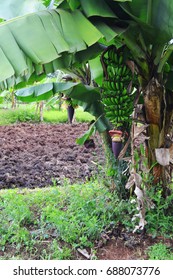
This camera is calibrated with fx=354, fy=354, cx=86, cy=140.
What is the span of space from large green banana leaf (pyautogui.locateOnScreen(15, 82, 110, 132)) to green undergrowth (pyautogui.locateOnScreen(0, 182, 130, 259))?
22.2 inches

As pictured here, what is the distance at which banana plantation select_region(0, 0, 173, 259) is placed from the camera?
5.37ft

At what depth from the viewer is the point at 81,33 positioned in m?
1.64

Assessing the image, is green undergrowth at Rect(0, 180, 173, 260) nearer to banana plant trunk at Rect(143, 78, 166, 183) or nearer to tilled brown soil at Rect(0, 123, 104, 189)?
banana plant trunk at Rect(143, 78, 166, 183)

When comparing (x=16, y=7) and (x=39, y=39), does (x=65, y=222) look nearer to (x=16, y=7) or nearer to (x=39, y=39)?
(x=39, y=39)

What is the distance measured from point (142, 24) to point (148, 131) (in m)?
0.75

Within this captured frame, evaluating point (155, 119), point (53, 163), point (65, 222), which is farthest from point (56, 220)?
point (53, 163)

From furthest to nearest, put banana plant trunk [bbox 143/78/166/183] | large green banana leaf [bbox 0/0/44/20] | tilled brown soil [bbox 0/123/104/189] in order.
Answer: tilled brown soil [bbox 0/123/104/189] → banana plant trunk [bbox 143/78/166/183] → large green banana leaf [bbox 0/0/44/20]

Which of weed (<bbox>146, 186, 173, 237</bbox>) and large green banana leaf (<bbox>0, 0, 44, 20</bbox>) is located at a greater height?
large green banana leaf (<bbox>0, 0, 44, 20</bbox>)

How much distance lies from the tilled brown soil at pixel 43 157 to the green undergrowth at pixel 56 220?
426 millimetres

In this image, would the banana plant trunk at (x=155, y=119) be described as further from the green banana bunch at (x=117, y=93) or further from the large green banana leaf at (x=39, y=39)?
the large green banana leaf at (x=39, y=39)

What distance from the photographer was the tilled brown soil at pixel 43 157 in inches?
157

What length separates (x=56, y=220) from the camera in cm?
231

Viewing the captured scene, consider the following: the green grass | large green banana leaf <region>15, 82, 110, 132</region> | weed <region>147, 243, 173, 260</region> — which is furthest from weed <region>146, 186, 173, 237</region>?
the green grass

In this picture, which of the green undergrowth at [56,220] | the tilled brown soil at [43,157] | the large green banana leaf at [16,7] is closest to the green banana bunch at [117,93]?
the large green banana leaf at [16,7]
